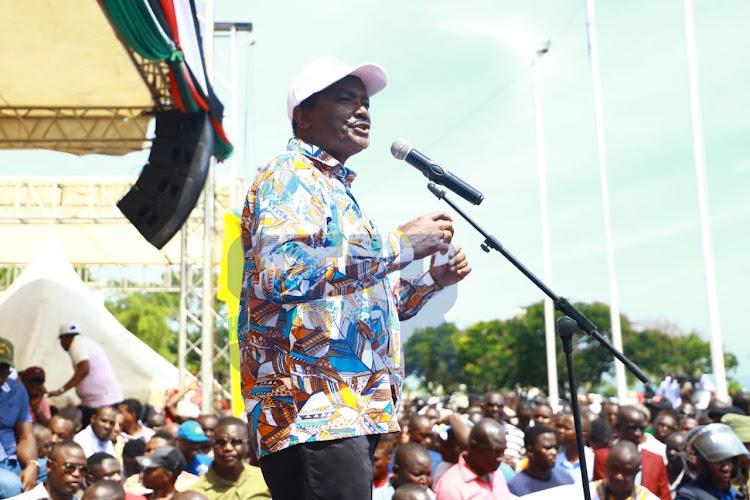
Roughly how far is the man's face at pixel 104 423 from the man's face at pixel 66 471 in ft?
5.76

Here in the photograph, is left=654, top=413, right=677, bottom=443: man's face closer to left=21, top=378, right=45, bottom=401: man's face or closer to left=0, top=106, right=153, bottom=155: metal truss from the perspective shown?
left=21, top=378, right=45, bottom=401: man's face

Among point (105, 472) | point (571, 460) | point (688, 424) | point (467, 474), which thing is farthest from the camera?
point (688, 424)

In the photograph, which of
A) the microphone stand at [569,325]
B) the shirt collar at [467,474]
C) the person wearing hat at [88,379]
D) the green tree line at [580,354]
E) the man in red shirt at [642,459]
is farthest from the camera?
the green tree line at [580,354]

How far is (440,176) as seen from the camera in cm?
240

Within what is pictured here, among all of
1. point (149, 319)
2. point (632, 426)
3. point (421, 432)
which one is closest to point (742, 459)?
point (632, 426)

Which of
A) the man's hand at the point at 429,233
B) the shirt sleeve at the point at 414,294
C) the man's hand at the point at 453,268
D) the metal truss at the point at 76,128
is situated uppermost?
the metal truss at the point at 76,128

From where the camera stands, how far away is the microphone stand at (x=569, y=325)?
7.70 ft

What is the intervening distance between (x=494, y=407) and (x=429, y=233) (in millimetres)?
7214

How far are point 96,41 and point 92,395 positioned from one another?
4047 millimetres

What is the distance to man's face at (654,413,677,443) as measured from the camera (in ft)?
27.6

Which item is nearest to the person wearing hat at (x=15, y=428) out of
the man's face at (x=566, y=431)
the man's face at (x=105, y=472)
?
the man's face at (x=105, y=472)

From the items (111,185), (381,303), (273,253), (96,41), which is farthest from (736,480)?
(111,185)

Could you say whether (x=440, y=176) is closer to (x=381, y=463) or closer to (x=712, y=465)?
(x=712, y=465)

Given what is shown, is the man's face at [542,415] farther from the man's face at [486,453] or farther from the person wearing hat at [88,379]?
the person wearing hat at [88,379]
